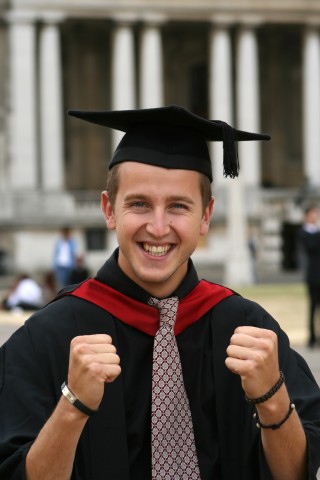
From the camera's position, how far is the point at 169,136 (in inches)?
137

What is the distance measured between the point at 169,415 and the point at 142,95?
1578 inches

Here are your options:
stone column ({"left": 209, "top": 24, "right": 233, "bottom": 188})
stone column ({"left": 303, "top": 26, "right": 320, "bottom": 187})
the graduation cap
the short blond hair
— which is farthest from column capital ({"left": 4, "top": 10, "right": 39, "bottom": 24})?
the short blond hair

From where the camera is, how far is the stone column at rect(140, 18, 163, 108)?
4228 centimetres

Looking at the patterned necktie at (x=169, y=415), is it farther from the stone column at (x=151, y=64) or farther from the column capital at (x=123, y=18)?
the column capital at (x=123, y=18)

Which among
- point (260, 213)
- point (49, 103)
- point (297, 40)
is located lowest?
point (260, 213)

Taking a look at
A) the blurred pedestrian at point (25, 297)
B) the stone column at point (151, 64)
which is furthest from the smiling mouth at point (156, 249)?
the stone column at point (151, 64)

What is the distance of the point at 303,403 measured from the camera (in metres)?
3.37

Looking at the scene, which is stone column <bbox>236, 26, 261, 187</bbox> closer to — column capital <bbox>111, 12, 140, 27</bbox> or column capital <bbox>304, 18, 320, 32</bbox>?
column capital <bbox>304, 18, 320, 32</bbox>

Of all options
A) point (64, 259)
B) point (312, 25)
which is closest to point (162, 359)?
point (64, 259)

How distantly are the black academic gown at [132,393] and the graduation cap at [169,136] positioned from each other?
388 millimetres

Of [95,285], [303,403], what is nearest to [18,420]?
[95,285]

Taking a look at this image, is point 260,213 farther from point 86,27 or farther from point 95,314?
point 95,314

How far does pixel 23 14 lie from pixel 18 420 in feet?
128

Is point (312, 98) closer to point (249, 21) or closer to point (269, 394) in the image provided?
point (249, 21)
